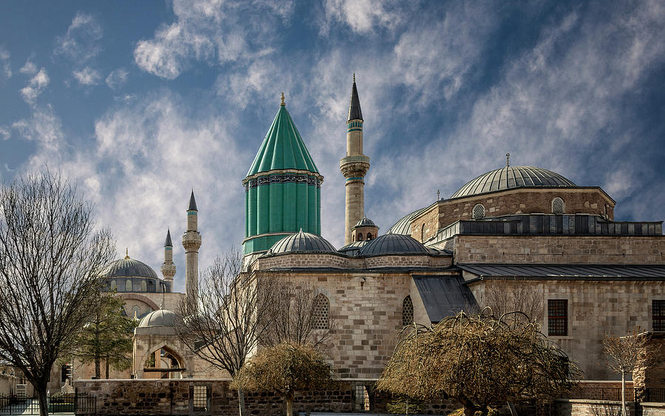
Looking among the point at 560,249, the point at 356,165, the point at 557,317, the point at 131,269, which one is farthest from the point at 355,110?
the point at 131,269

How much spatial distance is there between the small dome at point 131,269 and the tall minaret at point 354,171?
21.6 m

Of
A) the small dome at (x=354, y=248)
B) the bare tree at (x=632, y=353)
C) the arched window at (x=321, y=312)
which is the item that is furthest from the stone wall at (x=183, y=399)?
the small dome at (x=354, y=248)

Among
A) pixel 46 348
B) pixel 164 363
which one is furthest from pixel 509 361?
pixel 164 363

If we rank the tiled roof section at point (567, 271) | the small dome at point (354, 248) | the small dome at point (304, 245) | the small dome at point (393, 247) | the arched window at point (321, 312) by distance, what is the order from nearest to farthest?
1. the tiled roof section at point (567, 271)
2. the arched window at point (321, 312)
3. the small dome at point (304, 245)
4. the small dome at point (393, 247)
5. the small dome at point (354, 248)

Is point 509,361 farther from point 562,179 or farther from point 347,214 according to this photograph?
point 347,214

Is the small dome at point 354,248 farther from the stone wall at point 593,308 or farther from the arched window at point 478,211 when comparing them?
the stone wall at point 593,308

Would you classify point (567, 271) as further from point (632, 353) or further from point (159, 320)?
point (159, 320)

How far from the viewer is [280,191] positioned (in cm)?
4316

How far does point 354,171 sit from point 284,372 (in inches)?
793

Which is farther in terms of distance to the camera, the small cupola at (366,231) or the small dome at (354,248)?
the small cupola at (366,231)

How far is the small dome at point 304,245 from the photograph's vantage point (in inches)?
1046

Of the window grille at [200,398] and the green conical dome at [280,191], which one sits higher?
the green conical dome at [280,191]

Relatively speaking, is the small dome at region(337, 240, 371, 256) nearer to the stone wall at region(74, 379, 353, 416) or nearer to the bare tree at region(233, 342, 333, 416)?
the stone wall at region(74, 379, 353, 416)

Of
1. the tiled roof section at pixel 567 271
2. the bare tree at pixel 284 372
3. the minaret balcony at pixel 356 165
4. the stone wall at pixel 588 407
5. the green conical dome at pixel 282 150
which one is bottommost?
the stone wall at pixel 588 407
